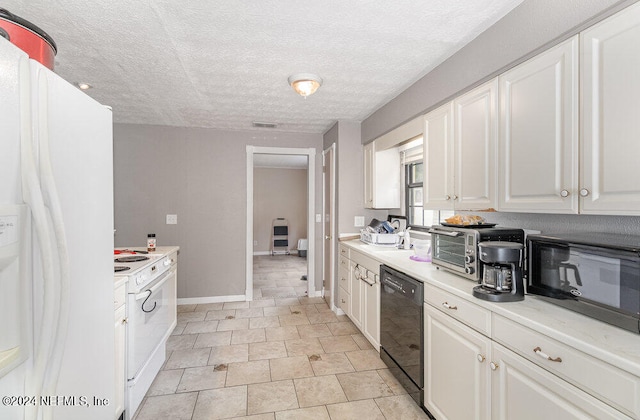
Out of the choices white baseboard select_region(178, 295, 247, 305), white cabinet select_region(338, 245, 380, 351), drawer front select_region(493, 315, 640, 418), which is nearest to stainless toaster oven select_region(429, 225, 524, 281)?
drawer front select_region(493, 315, 640, 418)

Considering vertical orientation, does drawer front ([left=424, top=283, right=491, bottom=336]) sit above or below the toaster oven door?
below

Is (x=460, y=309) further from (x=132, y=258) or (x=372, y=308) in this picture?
(x=132, y=258)

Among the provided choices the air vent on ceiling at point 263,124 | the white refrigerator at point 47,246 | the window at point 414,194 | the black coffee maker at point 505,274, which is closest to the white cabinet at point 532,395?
the black coffee maker at point 505,274

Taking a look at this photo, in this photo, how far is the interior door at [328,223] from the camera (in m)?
3.95

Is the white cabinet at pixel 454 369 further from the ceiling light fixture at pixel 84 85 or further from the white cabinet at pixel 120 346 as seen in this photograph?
the ceiling light fixture at pixel 84 85

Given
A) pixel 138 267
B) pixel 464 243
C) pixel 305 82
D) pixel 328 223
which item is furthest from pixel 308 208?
pixel 464 243

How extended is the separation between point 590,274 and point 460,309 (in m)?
0.58

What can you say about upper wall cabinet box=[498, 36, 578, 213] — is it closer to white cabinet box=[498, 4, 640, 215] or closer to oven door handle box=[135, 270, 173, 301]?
white cabinet box=[498, 4, 640, 215]

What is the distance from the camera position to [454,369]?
1627 mm

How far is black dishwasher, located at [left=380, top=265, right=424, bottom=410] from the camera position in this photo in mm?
1948

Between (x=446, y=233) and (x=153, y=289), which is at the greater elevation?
(x=446, y=233)

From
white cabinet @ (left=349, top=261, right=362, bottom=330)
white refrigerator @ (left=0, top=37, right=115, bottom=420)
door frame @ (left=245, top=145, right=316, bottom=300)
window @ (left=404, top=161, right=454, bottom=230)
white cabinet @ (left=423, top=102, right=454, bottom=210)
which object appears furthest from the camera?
door frame @ (left=245, top=145, right=316, bottom=300)

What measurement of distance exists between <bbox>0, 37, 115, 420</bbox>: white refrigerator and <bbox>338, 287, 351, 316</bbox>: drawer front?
2.54 m

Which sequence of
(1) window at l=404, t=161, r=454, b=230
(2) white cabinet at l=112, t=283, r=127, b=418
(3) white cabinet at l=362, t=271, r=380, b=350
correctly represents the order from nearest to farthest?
1. (2) white cabinet at l=112, t=283, r=127, b=418
2. (3) white cabinet at l=362, t=271, r=380, b=350
3. (1) window at l=404, t=161, r=454, b=230
